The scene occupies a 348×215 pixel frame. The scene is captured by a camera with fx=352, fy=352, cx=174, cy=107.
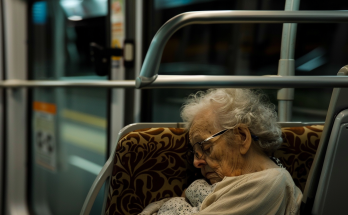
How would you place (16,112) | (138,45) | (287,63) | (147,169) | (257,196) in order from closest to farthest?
(257,196) → (147,169) → (287,63) → (138,45) → (16,112)

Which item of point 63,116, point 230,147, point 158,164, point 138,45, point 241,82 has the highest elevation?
point 138,45

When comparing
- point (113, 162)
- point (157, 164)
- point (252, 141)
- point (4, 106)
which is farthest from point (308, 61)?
point (4, 106)

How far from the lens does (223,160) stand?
4.03 feet

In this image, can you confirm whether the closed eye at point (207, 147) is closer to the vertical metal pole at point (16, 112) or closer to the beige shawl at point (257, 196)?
the beige shawl at point (257, 196)

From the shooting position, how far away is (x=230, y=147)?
1.22 m

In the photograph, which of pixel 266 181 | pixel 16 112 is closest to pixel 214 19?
pixel 266 181

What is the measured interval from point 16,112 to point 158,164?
1957 millimetres

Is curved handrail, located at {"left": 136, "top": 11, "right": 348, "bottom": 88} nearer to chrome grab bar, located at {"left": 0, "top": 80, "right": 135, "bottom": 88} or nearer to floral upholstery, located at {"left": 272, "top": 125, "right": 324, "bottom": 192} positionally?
floral upholstery, located at {"left": 272, "top": 125, "right": 324, "bottom": 192}

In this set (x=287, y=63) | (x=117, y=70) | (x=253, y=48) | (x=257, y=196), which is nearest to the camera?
(x=257, y=196)

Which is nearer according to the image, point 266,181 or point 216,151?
point 266,181

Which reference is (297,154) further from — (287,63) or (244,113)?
(287,63)

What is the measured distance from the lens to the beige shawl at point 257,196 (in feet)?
3.33

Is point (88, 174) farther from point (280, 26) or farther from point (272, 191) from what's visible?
point (272, 191)

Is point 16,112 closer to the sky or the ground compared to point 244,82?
closer to the ground
